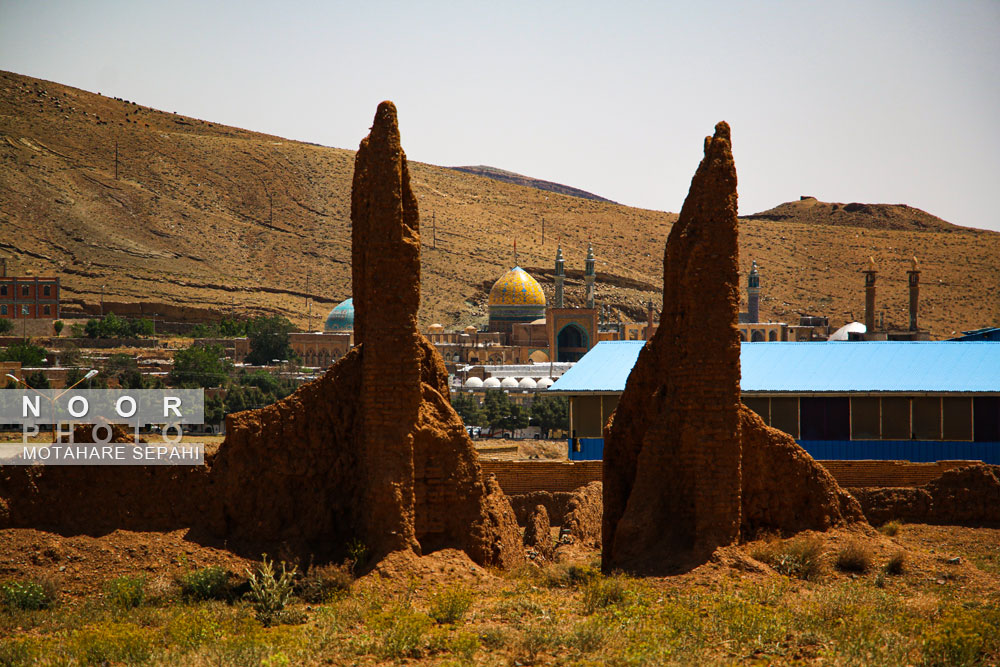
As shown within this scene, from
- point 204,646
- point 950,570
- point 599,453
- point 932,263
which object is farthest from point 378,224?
point 932,263

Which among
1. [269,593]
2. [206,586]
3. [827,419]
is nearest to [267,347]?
[827,419]

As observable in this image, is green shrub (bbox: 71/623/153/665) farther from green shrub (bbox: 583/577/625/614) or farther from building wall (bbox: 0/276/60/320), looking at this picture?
building wall (bbox: 0/276/60/320)

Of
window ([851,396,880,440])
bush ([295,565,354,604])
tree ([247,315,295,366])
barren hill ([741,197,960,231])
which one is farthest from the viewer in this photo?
barren hill ([741,197,960,231])

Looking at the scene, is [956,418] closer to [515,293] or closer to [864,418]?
[864,418]

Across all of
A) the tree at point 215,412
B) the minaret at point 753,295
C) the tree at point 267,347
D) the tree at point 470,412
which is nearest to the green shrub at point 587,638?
the tree at point 215,412

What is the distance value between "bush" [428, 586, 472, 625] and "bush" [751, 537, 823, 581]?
3.44 meters

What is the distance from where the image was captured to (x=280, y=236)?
12369cm

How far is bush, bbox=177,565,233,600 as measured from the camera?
12656 mm

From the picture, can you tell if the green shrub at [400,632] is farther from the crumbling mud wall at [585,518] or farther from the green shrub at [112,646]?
the crumbling mud wall at [585,518]

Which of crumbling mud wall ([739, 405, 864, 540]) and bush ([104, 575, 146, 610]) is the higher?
crumbling mud wall ([739, 405, 864, 540])

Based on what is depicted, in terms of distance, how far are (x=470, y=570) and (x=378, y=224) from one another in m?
3.94

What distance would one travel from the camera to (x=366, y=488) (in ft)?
43.9

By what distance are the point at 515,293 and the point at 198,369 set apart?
30484 mm

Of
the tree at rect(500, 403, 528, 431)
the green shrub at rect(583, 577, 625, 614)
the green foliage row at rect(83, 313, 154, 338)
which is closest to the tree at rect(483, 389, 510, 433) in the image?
the tree at rect(500, 403, 528, 431)
